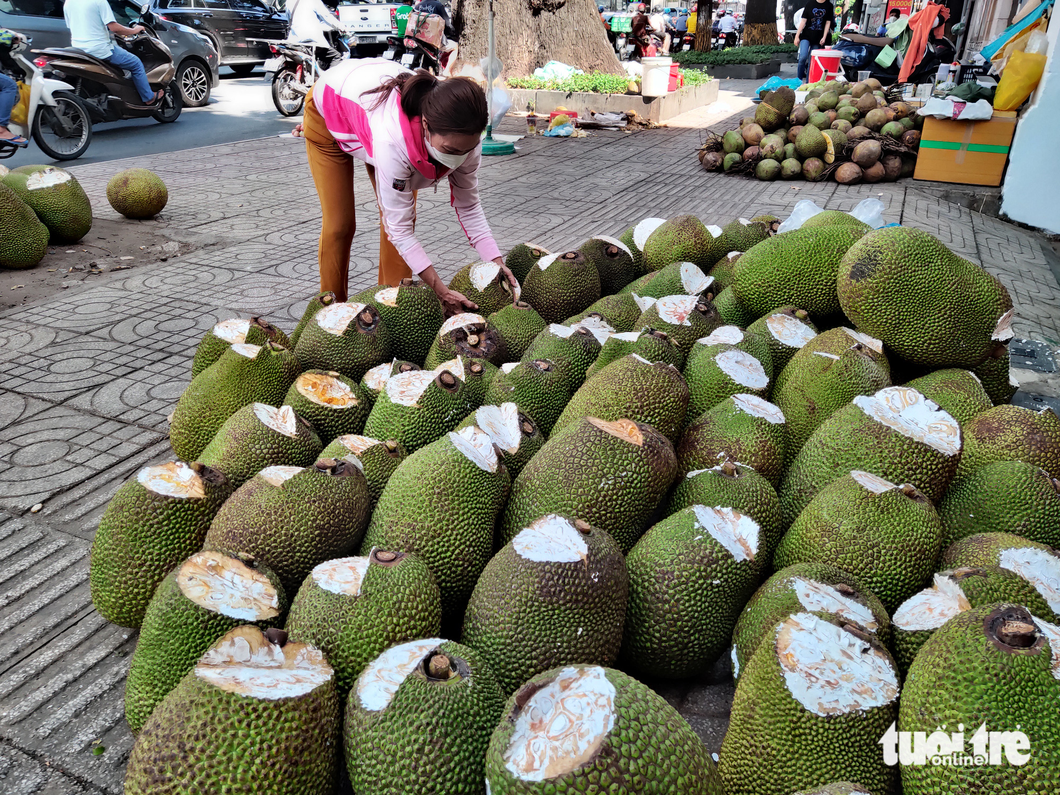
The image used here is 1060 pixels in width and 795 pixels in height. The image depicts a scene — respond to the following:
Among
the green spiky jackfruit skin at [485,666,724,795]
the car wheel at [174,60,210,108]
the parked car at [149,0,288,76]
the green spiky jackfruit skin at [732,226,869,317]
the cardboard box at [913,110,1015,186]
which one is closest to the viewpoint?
the green spiky jackfruit skin at [485,666,724,795]

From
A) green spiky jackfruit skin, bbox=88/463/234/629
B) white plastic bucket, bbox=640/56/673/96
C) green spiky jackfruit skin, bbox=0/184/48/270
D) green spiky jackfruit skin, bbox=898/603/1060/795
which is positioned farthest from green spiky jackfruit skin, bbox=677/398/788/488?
white plastic bucket, bbox=640/56/673/96

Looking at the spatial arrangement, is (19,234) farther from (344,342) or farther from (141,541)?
(141,541)

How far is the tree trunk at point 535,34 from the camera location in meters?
11.3

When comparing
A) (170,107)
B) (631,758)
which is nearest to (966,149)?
(631,758)

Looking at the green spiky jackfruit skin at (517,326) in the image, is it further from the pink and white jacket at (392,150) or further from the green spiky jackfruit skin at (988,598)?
the green spiky jackfruit skin at (988,598)

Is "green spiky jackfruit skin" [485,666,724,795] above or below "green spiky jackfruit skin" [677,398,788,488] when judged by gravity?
above

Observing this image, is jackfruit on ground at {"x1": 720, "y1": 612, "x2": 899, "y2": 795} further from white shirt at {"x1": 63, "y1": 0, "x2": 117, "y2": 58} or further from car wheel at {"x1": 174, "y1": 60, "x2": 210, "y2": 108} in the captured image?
car wheel at {"x1": 174, "y1": 60, "x2": 210, "y2": 108}

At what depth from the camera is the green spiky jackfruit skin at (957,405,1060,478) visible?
63.9 inches

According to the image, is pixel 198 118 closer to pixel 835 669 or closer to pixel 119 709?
pixel 119 709

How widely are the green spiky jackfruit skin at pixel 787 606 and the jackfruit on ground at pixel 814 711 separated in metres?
0.05

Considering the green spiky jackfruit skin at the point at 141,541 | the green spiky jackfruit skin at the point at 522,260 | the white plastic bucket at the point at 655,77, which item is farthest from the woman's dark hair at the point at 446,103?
the white plastic bucket at the point at 655,77

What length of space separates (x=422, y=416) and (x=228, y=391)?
0.58m

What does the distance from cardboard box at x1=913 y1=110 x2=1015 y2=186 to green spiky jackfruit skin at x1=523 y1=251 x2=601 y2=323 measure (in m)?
6.24

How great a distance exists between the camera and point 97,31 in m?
8.42
